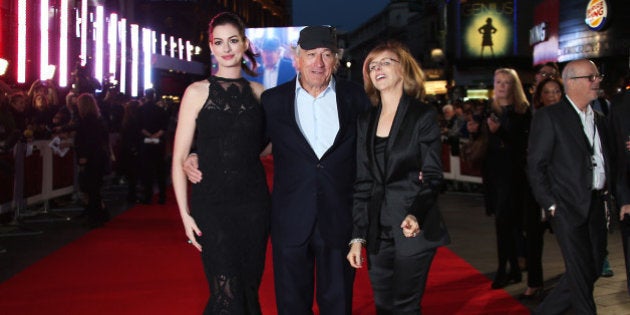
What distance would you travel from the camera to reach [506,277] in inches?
272

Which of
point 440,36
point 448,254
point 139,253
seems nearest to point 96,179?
point 139,253

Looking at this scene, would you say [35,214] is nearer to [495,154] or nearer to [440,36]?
[495,154]

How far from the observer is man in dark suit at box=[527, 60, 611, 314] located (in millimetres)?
4629

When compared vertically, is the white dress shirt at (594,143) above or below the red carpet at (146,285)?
above

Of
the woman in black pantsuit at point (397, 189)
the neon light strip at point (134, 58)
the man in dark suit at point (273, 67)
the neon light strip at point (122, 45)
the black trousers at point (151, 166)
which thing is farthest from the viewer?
the neon light strip at point (134, 58)

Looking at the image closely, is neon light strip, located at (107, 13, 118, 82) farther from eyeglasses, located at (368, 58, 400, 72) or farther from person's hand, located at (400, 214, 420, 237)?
person's hand, located at (400, 214, 420, 237)

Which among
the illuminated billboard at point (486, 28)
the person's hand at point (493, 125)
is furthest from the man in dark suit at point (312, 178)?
the illuminated billboard at point (486, 28)

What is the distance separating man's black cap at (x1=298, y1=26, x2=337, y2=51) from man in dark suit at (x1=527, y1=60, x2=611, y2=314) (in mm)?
1630

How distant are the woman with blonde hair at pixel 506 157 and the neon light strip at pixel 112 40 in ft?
71.3

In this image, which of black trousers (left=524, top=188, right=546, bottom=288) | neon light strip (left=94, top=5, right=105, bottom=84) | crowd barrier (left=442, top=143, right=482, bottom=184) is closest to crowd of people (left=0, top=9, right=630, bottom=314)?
black trousers (left=524, top=188, right=546, bottom=288)

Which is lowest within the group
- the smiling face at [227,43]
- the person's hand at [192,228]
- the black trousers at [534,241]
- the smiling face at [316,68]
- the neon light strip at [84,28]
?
Result: the black trousers at [534,241]

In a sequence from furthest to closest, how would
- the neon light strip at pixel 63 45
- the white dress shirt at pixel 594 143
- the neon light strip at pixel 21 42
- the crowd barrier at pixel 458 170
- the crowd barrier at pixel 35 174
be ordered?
the neon light strip at pixel 63 45 → the neon light strip at pixel 21 42 → the crowd barrier at pixel 458 170 → the crowd barrier at pixel 35 174 → the white dress shirt at pixel 594 143

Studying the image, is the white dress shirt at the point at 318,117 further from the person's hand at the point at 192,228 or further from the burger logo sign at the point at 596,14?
the burger logo sign at the point at 596,14

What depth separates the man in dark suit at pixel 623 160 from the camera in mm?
4844
